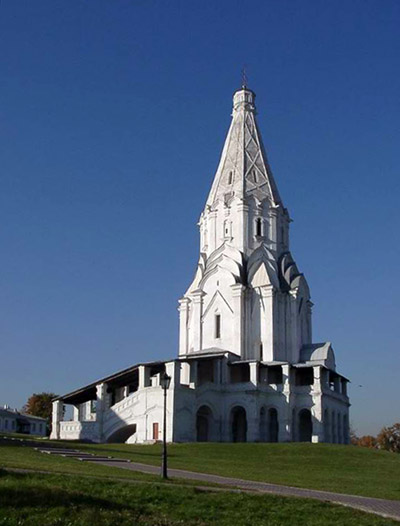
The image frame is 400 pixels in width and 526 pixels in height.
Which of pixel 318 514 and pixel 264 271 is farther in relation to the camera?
pixel 264 271

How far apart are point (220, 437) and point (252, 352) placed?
24.5 ft

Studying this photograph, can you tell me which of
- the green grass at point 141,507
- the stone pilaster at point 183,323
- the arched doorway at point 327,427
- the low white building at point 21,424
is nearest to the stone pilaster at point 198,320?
the stone pilaster at point 183,323

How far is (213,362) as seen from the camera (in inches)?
2149

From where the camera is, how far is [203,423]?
177ft

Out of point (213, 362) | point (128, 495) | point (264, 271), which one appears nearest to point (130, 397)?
point (213, 362)

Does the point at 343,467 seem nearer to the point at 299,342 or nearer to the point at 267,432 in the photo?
the point at 267,432

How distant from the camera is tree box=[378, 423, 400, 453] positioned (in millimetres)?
84719

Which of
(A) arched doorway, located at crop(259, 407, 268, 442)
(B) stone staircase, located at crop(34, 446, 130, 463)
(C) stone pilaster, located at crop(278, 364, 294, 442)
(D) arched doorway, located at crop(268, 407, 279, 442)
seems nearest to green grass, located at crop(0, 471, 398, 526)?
(B) stone staircase, located at crop(34, 446, 130, 463)

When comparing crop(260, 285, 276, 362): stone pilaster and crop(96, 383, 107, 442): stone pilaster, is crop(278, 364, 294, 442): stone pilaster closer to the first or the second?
crop(260, 285, 276, 362): stone pilaster

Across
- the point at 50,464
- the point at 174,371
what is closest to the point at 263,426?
the point at 174,371

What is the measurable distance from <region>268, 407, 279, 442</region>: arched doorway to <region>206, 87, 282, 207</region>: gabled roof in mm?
A: 18255

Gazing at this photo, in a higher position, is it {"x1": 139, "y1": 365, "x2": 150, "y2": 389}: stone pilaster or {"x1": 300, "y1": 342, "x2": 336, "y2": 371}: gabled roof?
{"x1": 300, "y1": 342, "x2": 336, "y2": 371}: gabled roof

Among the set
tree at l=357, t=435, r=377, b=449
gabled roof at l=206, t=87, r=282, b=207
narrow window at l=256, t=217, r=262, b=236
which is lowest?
tree at l=357, t=435, r=377, b=449

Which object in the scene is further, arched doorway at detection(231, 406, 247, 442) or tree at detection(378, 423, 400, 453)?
tree at detection(378, 423, 400, 453)
